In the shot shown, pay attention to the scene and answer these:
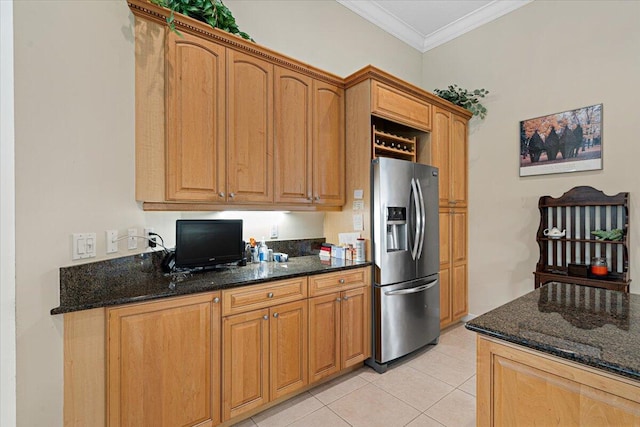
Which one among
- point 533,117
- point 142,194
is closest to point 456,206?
point 533,117

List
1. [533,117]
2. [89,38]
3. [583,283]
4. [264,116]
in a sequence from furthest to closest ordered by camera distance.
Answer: [533,117]
[583,283]
[264,116]
[89,38]

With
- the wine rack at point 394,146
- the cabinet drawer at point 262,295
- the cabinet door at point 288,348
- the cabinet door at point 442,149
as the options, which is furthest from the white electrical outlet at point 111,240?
the cabinet door at point 442,149

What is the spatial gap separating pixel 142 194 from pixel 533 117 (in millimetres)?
3725

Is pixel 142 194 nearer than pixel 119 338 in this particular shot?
No

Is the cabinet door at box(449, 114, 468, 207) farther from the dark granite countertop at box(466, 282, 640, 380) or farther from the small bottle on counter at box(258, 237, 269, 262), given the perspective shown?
the small bottle on counter at box(258, 237, 269, 262)

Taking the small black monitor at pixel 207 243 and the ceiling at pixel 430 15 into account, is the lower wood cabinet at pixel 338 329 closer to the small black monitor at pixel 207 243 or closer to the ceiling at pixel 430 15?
the small black monitor at pixel 207 243

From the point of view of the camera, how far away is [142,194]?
181cm

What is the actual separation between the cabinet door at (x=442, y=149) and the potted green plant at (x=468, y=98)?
0.30 metres

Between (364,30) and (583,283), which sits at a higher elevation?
(364,30)

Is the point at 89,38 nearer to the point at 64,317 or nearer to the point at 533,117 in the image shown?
the point at 64,317

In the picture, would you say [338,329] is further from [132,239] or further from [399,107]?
[399,107]

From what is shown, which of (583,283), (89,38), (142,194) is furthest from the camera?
(583,283)

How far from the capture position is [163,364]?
1.57 metres

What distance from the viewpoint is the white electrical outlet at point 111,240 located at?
1632 millimetres
